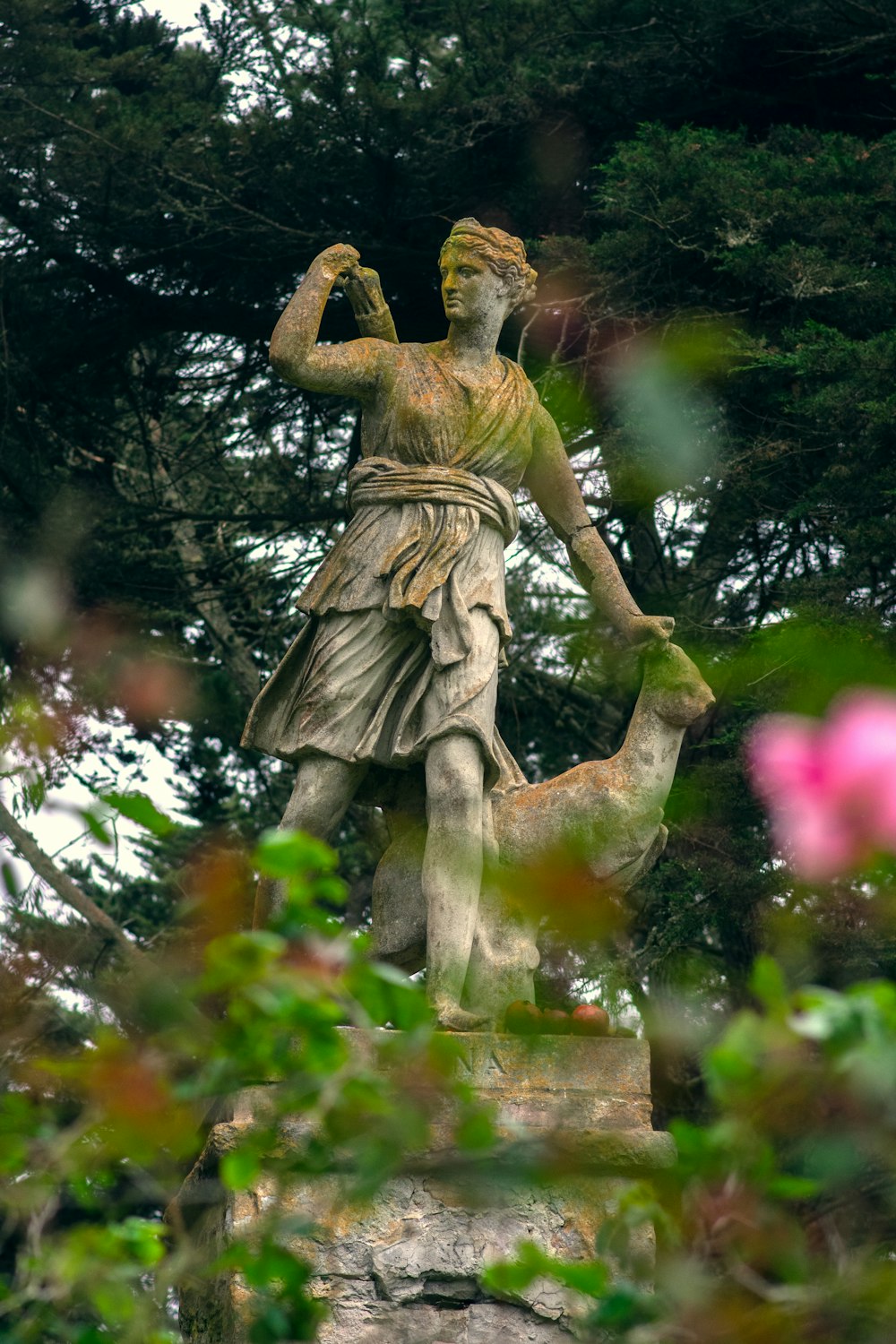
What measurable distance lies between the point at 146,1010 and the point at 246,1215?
193 centimetres

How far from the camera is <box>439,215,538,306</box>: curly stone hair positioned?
5414 mm

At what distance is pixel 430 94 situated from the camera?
31.4 ft

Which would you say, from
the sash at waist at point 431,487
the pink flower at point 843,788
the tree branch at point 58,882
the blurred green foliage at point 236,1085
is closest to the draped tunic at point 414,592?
the sash at waist at point 431,487

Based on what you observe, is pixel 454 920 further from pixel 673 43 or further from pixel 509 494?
pixel 673 43

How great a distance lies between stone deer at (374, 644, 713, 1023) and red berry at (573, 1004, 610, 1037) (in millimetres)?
200

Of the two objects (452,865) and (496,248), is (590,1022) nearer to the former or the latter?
(452,865)

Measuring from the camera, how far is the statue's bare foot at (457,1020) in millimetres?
4707

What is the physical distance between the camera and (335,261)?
5.41 m

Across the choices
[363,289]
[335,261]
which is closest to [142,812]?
[335,261]

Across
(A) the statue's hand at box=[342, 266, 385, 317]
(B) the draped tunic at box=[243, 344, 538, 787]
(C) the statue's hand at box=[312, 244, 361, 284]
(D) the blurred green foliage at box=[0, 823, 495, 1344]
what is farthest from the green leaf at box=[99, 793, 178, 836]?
(A) the statue's hand at box=[342, 266, 385, 317]

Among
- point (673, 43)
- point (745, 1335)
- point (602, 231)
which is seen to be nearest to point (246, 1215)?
point (745, 1335)

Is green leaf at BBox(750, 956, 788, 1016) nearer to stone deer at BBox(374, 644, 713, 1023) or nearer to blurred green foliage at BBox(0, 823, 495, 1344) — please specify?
blurred green foliage at BBox(0, 823, 495, 1344)

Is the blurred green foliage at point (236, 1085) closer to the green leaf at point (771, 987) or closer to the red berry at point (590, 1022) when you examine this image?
the green leaf at point (771, 987)

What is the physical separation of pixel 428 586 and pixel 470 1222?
161cm
